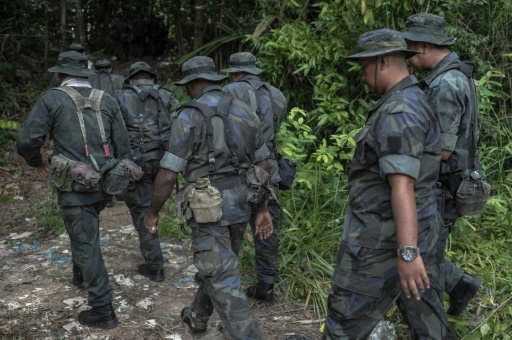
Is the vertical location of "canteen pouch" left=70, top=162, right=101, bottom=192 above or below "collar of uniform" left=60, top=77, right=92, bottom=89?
below

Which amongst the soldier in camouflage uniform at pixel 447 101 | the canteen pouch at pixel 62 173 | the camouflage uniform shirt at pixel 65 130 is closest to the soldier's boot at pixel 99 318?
the camouflage uniform shirt at pixel 65 130

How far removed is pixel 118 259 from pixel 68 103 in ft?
6.20

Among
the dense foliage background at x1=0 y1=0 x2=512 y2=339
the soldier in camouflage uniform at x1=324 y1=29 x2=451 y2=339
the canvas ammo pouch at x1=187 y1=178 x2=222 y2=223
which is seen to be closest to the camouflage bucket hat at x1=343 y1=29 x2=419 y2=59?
the soldier in camouflage uniform at x1=324 y1=29 x2=451 y2=339

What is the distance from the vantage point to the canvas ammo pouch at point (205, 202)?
3.08 m

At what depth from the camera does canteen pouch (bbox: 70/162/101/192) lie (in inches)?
141

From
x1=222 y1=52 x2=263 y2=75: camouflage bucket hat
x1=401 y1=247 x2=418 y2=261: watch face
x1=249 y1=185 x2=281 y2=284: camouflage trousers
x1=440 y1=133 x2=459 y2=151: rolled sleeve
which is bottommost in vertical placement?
x1=249 y1=185 x2=281 y2=284: camouflage trousers

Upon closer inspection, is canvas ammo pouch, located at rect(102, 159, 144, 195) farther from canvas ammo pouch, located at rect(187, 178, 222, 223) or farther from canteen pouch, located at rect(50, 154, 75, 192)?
canvas ammo pouch, located at rect(187, 178, 222, 223)

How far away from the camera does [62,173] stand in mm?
3623

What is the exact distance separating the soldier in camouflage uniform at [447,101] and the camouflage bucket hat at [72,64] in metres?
2.17

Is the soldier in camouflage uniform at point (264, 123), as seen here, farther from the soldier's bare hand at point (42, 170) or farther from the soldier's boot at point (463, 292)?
the soldier's bare hand at point (42, 170)

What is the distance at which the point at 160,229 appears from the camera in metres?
5.58

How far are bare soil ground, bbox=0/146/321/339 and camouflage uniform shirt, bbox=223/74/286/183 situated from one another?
116cm

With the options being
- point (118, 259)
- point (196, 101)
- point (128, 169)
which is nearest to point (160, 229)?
point (118, 259)

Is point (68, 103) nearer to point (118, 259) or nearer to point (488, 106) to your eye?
point (118, 259)
